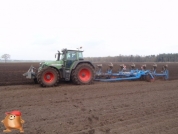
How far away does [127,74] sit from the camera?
37.4 feet

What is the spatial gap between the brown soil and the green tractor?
180 centimetres

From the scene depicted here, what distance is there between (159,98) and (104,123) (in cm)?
341

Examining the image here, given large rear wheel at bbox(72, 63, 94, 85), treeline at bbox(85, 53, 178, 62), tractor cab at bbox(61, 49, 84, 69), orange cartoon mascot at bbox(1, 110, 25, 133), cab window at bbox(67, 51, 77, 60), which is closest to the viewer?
orange cartoon mascot at bbox(1, 110, 25, 133)

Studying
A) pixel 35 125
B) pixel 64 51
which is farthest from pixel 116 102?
pixel 64 51

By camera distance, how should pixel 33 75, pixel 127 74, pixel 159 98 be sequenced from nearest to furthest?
1. pixel 159 98
2. pixel 33 75
3. pixel 127 74

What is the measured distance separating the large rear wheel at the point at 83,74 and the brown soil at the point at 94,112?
2.21m

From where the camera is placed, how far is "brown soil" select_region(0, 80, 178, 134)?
419cm

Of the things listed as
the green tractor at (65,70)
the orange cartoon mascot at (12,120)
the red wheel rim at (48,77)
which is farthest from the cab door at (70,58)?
the orange cartoon mascot at (12,120)

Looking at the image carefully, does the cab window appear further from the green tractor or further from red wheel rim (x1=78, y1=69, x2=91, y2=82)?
red wheel rim (x1=78, y1=69, x2=91, y2=82)

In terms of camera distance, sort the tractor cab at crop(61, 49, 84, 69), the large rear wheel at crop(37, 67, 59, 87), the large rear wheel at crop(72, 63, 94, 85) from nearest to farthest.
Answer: the large rear wheel at crop(37, 67, 59, 87) < the large rear wheel at crop(72, 63, 94, 85) < the tractor cab at crop(61, 49, 84, 69)

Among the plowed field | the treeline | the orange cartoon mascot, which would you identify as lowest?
the plowed field

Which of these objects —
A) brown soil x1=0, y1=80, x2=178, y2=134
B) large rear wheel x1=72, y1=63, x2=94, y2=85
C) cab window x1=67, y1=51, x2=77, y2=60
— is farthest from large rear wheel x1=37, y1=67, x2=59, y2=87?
brown soil x1=0, y1=80, x2=178, y2=134

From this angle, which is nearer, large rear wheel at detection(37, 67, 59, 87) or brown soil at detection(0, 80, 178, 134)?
brown soil at detection(0, 80, 178, 134)

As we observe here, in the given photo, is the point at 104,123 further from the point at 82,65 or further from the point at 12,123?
the point at 82,65
